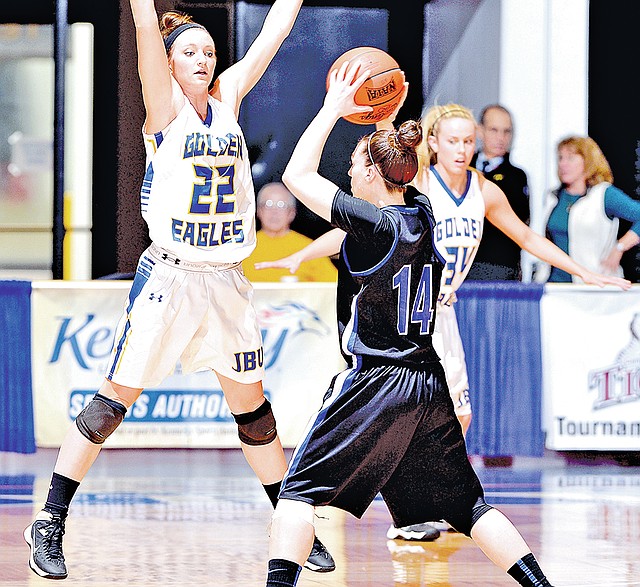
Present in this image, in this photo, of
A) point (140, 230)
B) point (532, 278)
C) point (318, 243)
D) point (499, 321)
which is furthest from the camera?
point (140, 230)

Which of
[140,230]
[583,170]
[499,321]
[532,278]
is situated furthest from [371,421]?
[140,230]

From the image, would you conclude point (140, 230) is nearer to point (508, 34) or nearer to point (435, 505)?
point (508, 34)

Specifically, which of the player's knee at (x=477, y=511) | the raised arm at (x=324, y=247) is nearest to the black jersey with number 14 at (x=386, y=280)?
the player's knee at (x=477, y=511)

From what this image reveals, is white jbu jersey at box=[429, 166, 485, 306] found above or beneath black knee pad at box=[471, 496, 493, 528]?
above

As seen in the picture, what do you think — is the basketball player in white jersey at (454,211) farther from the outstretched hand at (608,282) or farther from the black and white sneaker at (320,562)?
the black and white sneaker at (320,562)

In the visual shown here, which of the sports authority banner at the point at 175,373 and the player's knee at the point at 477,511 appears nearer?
the player's knee at the point at 477,511

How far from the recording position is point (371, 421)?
3.99 meters

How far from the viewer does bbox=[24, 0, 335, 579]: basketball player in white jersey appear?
15.7 ft

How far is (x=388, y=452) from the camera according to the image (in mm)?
4016

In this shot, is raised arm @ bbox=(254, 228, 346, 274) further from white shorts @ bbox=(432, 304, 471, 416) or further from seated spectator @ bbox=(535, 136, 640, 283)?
seated spectator @ bbox=(535, 136, 640, 283)

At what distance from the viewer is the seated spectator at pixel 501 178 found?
8.61m

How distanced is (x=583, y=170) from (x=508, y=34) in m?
2.41

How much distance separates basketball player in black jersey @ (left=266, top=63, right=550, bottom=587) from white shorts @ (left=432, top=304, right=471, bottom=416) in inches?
70.6

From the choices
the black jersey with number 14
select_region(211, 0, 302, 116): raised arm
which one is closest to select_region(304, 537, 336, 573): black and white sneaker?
the black jersey with number 14
